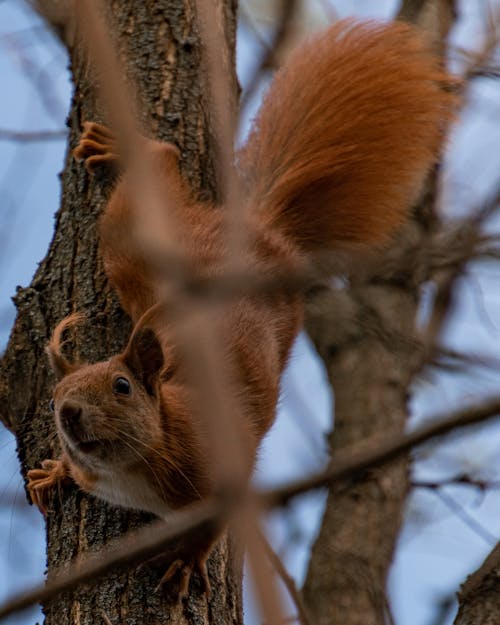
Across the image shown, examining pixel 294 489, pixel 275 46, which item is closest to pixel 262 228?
pixel 275 46

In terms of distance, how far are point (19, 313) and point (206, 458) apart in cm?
68

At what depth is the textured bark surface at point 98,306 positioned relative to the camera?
2508 millimetres

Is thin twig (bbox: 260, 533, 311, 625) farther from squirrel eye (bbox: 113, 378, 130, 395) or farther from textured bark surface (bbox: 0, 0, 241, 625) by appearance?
squirrel eye (bbox: 113, 378, 130, 395)

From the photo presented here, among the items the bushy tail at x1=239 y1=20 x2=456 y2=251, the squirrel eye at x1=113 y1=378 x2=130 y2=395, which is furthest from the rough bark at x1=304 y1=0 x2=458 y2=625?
the squirrel eye at x1=113 y1=378 x2=130 y2=395

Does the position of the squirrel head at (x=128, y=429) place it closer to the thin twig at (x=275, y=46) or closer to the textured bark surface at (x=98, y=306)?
the textured bark surface at (x=98, y=306)

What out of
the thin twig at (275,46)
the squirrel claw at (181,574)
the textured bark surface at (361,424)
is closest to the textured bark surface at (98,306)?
the squirrel claw at (181,574)

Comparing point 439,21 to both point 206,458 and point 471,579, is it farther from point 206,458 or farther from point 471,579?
point 471,579

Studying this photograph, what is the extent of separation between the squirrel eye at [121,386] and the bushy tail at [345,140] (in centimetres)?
102

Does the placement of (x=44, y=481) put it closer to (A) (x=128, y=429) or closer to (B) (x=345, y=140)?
(A) (x=128, y=429)

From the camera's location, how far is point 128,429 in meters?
2.82

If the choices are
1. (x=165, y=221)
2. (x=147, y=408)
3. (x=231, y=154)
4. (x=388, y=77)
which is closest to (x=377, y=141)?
(x=388, y=77)

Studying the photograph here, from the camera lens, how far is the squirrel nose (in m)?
2.64

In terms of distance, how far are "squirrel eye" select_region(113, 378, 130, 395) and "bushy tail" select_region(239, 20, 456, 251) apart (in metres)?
1.02

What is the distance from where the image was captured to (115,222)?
3.01 metres
